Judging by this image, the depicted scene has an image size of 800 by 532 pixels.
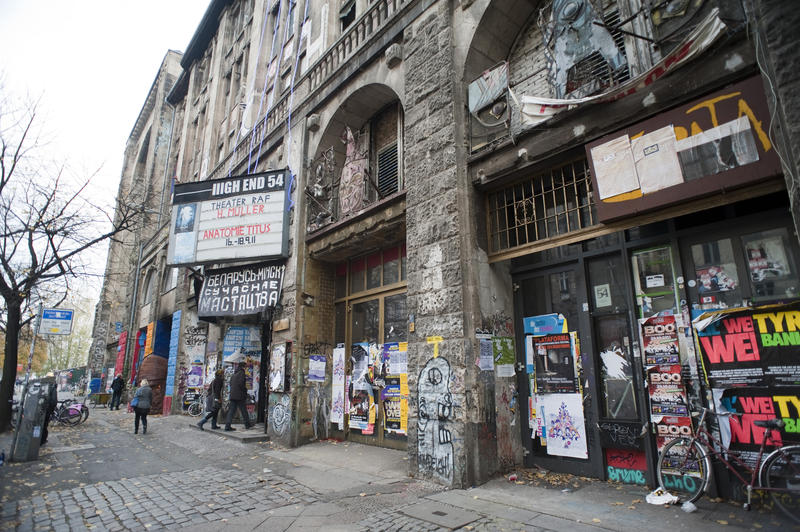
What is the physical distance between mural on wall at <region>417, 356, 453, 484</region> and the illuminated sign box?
5.76m

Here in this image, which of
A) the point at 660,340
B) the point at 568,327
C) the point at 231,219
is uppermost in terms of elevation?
the point at 231,219

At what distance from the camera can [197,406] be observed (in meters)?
16.2

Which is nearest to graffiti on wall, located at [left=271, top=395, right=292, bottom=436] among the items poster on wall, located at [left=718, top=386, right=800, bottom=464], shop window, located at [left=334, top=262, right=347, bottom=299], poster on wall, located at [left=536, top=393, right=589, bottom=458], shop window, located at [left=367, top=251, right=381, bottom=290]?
shop window, located at [left=334, top=262, right=347, bottom=299]

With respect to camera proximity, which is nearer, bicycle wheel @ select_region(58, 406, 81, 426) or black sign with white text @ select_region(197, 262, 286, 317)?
black sign with white text @ select_region(197, 262, 286, 317)

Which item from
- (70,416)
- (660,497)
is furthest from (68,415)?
(660,497)

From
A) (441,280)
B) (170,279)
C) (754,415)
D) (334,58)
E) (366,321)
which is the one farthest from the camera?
(170,279)

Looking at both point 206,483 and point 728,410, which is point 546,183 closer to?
point 728,410

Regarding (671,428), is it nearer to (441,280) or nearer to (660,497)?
(660,497)

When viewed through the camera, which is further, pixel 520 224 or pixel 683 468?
pixel 520 224

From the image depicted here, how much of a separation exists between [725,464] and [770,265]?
7.34 feet

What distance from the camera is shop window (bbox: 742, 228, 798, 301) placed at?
4.61 m

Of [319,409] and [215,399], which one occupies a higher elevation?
[215,399]

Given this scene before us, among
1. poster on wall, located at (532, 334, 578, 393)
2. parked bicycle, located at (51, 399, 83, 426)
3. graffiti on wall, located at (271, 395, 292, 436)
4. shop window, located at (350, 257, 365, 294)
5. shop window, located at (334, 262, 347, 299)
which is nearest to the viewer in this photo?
poster on wall, located at (532, 334, 578, 393)

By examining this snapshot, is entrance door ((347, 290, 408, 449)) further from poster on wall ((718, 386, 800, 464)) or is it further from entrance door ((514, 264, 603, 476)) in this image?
poster on wall ((718, 386, 800, 464))
